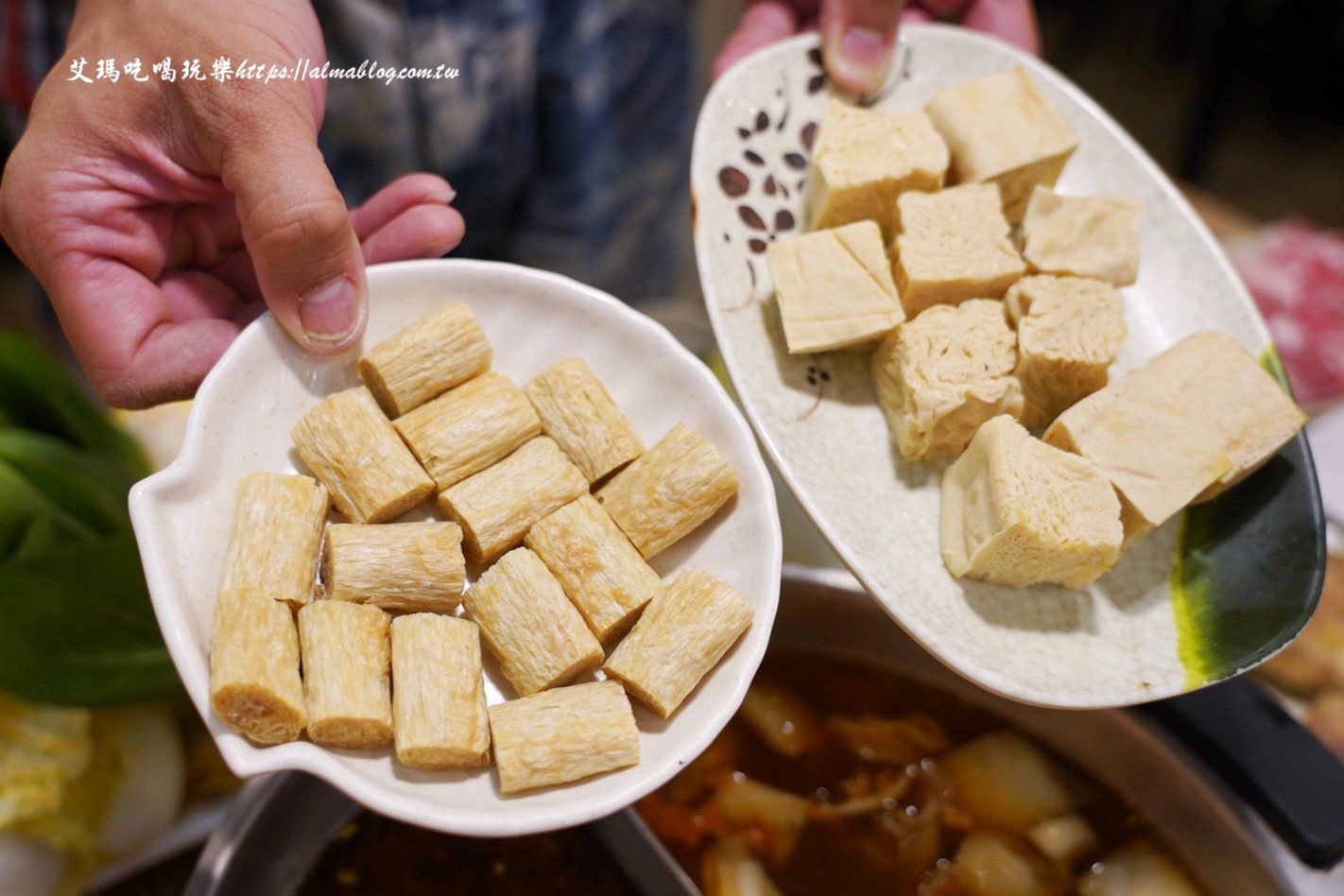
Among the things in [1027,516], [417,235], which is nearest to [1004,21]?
[1027,516]

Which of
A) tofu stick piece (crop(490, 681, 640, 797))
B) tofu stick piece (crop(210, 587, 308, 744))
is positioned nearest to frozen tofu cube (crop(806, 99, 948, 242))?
tofu stick piece (crop(490, 681, 640, 797))

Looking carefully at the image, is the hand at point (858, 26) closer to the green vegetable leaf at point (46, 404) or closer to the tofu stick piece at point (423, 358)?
the tofu stick piece at point (423, 358)

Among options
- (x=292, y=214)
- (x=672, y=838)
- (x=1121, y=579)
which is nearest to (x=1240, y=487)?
(x=1121, y=579)

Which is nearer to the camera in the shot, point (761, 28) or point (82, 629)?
point (82, 629)

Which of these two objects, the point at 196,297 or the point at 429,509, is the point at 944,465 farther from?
the point at 196,297

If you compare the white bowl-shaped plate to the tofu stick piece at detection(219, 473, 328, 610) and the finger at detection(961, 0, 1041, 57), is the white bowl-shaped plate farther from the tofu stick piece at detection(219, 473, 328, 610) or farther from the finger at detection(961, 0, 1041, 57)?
the finger at detection(961, 0, 1041, 57)

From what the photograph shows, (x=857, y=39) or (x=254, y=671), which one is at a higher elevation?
(x=857, y=39)

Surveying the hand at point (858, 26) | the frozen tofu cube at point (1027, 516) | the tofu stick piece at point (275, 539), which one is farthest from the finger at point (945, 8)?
the tofu stick piece at point (275, 539)
